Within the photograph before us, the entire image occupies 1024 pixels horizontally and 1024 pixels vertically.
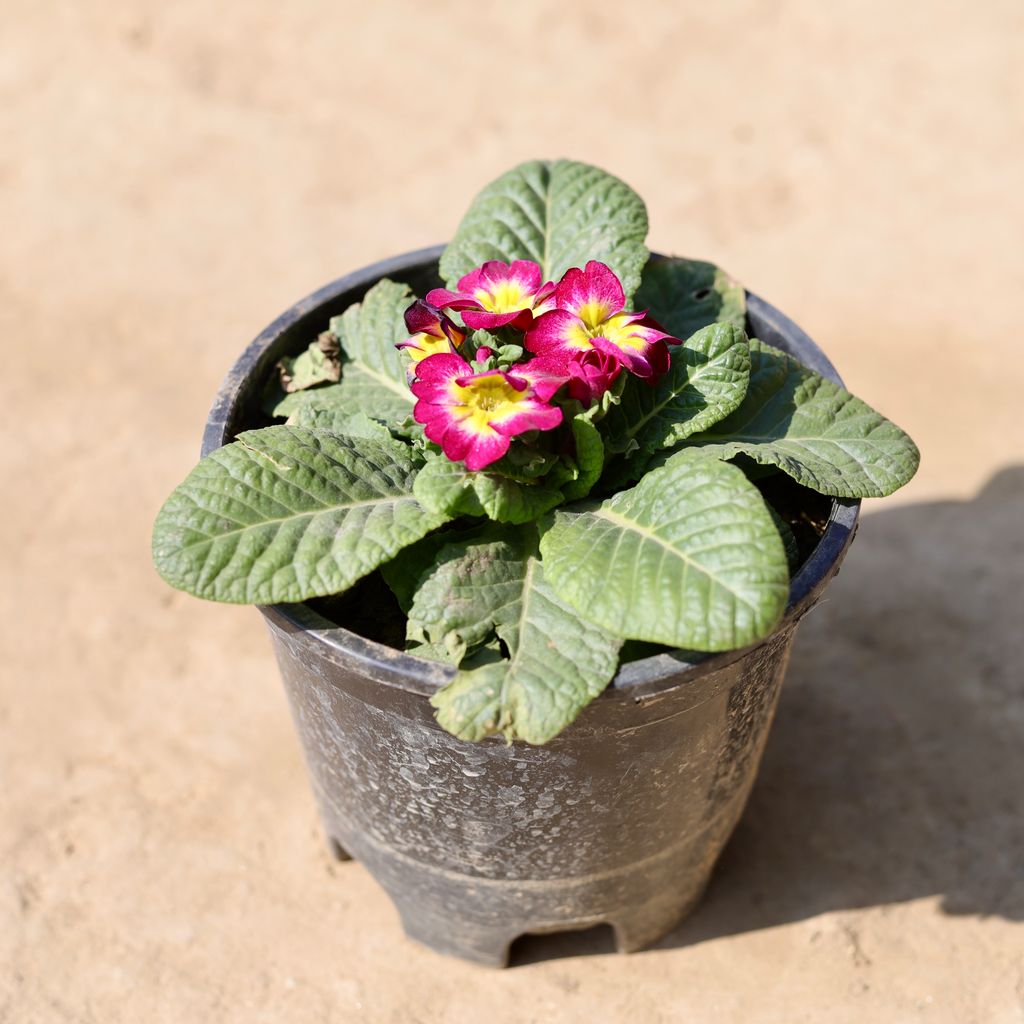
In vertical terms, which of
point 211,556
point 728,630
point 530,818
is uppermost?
point 211,556

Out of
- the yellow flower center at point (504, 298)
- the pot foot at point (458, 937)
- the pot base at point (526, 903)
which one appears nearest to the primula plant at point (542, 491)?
the yellow flower center at point (504, 298)

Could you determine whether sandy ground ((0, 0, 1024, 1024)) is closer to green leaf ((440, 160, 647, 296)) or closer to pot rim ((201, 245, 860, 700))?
pot rim ((201, 245, 860, 700))

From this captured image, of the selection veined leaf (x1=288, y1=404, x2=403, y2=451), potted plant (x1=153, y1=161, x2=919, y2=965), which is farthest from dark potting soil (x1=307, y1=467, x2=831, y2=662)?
veined leaf (x1=288, y1=404, x2=403, y2=451)

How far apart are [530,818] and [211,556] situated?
641 mm

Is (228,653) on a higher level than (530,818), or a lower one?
lower

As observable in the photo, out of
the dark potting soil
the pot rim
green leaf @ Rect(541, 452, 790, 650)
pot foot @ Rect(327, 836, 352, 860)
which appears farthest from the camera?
pot foot @ Rect(327, 836, 352, 860)

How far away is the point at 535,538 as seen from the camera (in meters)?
1.82

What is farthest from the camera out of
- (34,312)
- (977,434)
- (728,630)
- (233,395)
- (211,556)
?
(34,312)

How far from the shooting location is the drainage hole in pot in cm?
238

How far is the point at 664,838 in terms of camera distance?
2.07m

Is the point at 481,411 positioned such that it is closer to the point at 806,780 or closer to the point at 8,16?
the point at 806,780

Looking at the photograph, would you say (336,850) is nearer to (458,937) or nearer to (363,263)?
(458,937)

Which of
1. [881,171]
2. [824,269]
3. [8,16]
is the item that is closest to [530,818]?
[824,269]

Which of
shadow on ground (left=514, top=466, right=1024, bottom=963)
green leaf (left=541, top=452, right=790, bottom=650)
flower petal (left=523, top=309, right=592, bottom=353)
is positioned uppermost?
flower petal (left=523, top=309, right=592, bottom=353)
